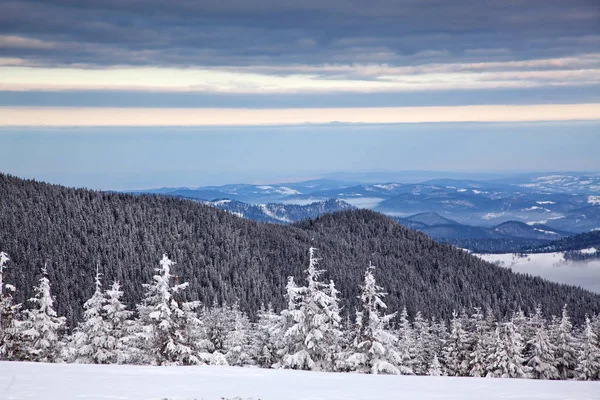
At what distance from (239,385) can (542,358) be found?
189ft

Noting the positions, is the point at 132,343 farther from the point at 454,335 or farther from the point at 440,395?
the point at 454,335

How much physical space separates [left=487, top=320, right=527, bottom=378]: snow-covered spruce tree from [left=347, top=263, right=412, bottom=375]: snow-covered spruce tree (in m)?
24.9

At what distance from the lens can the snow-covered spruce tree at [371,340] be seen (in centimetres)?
4188

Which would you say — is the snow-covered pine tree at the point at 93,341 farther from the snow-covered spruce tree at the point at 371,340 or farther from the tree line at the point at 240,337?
the snow-covered spruce tree at the point at 371,340

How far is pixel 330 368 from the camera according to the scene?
42.3 metres

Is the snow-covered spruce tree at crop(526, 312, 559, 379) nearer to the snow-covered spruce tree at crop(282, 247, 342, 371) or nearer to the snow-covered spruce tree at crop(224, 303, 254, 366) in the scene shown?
the snow-covered spruce tree at crop(224, 303, 254, 366)

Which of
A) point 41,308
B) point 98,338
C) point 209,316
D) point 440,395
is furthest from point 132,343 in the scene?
point 440,395

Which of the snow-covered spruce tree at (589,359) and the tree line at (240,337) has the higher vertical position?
the tree line at (240,337)

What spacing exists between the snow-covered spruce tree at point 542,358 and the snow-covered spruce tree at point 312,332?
35810mm

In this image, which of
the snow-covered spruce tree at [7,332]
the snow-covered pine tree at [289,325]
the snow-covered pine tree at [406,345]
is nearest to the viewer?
the snow-covered pine tree at [289,325]

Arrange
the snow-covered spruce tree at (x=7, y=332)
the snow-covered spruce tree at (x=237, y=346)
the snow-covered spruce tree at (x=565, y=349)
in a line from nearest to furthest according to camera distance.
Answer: the snow-covered spruce tree at (x=7, y=332)
the snow-covered spruce tree at (x=237, y=346)
the snow-covered spruce tree at (x=565, y=349)

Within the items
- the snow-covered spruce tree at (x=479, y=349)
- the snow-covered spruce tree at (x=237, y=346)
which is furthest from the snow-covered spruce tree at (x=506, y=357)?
the snow-covered spruce tree at (x=237, y=346)

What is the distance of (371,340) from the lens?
4284 centimetres

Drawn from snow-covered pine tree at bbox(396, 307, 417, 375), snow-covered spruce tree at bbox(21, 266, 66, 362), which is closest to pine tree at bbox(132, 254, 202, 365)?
snow-covered spruce tree at bbox(21, 266, 66, 362)
